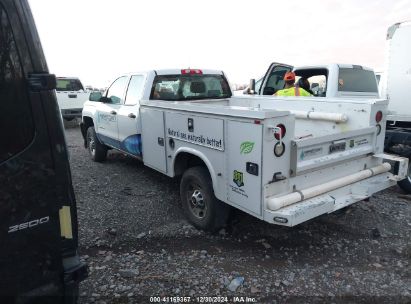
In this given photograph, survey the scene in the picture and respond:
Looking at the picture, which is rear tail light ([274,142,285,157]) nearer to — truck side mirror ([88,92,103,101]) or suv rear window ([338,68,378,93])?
suv rear window ([338,68,378,93])

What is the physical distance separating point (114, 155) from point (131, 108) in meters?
3.06

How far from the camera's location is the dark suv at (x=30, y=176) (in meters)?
1.69

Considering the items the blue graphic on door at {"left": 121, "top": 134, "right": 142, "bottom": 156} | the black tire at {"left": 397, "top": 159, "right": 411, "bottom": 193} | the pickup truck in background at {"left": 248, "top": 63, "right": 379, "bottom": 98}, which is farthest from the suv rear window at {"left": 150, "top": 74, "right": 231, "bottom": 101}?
the black tire at {"left": 397, "top": 159, "right": 411, "bottom": 193}

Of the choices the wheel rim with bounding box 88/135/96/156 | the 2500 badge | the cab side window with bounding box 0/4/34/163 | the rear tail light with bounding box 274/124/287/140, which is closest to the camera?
the cab side window with bounding box 0/4/34/163

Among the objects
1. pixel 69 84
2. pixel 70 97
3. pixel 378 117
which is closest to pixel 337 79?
pixel 378 117

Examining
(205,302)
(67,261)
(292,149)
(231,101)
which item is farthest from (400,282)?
(231,101)

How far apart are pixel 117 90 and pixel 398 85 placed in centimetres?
511

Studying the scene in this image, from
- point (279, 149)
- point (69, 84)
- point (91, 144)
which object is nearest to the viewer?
point (279, 149)

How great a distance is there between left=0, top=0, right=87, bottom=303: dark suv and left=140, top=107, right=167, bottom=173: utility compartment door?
8.61 feet

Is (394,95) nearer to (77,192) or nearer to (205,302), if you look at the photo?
(205,302)

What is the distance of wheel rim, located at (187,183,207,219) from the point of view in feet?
13.3

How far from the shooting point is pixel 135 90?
557 cm

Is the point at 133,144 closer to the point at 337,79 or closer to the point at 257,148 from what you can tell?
the point at 257,148

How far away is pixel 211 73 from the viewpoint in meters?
5.90
